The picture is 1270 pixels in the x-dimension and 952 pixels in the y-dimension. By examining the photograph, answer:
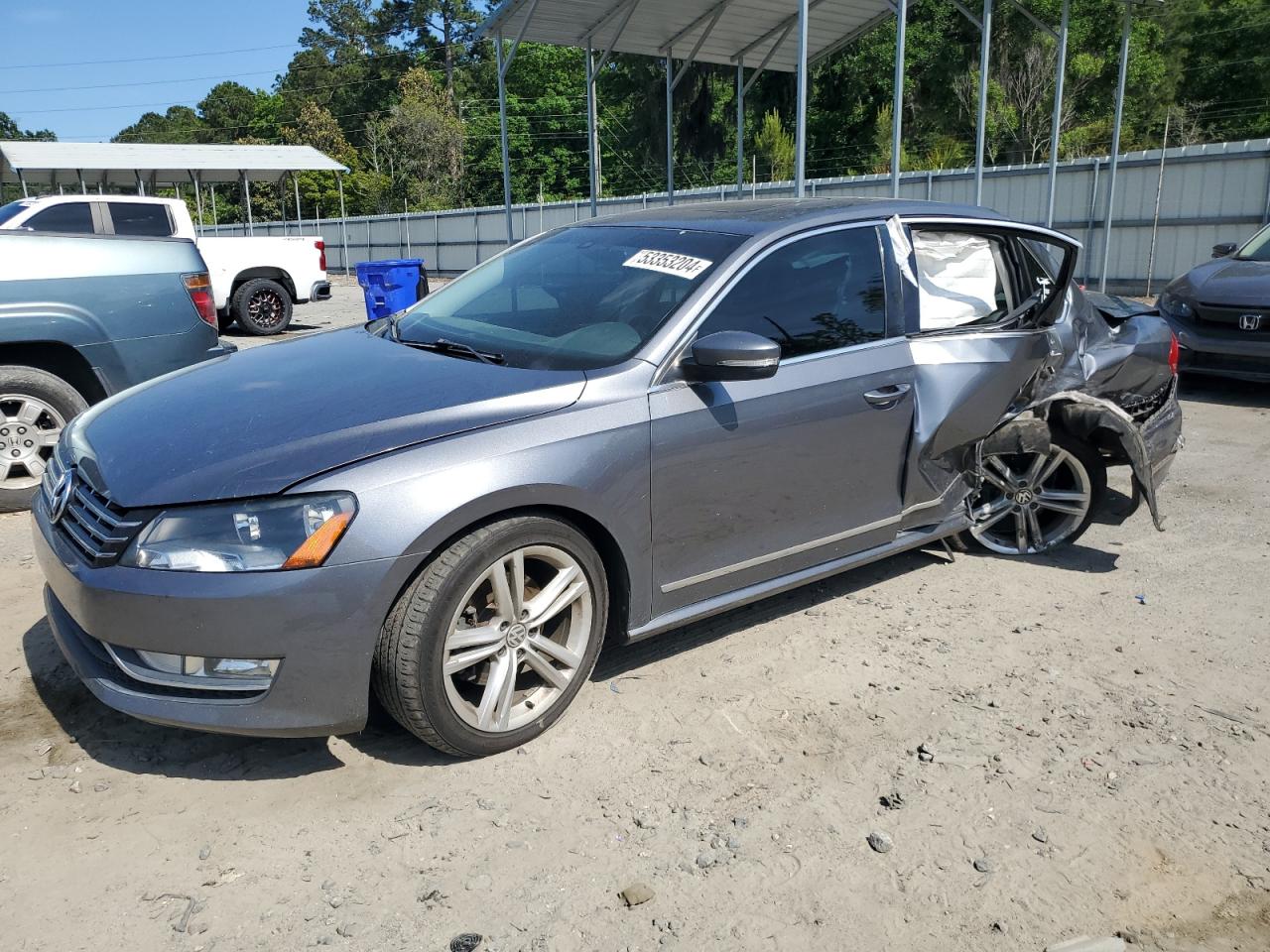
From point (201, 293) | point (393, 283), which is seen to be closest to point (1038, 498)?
point (201, 293)

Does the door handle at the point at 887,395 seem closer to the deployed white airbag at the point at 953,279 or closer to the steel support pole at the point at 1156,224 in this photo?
the deployed white airbag at the point at 953,279

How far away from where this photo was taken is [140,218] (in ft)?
41.7

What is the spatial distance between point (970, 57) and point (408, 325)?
40.2 meters

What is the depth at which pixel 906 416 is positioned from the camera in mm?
4129

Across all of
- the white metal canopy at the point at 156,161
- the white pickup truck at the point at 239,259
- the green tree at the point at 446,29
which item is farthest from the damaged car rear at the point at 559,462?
the green tree at the point at 446,29

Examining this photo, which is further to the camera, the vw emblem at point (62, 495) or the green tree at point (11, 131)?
the green tree at point (11, 131)

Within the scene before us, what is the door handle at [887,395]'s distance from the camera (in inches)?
157

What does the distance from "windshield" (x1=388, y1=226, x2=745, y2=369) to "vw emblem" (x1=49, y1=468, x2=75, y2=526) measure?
1.30 metres

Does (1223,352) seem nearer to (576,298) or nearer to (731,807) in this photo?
(576,298)

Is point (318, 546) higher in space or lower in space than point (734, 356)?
lower

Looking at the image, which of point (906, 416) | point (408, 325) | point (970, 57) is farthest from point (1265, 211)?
→ point (970, 57)

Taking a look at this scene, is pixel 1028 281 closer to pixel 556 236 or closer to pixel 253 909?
pixel 556 236

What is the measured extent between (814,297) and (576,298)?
915 mm

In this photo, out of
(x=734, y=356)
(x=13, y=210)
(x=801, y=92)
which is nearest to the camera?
(x=734, y=356)
